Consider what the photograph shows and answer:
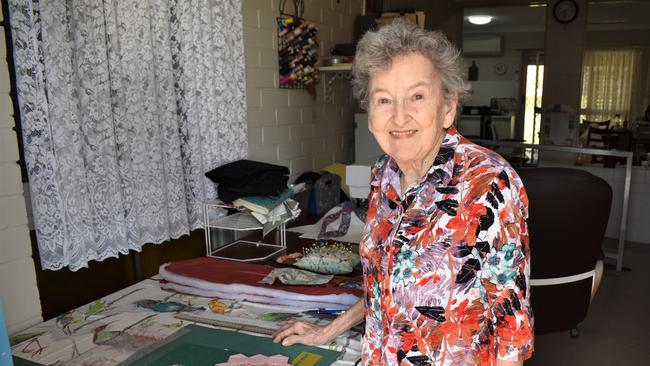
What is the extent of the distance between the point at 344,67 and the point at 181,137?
1.30m

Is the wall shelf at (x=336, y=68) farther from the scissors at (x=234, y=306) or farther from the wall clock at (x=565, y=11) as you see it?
the wall clock at (x=565, y=11)

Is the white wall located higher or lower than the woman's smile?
higher

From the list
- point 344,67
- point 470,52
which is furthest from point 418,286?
point 470,52

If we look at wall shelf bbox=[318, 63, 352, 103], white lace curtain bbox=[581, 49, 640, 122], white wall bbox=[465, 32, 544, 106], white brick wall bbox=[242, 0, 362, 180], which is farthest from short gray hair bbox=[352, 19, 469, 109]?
white lace curtain bbox=[581, 49, 640, 122]

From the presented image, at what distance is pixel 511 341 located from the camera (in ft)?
3.26

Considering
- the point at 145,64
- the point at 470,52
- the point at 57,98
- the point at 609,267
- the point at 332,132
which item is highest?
the point at 470,52

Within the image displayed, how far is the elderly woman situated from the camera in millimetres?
1002

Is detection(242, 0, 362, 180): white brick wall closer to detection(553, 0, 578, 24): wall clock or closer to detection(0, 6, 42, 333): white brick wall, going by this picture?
detection(0, 6, 42, 333): white brick wall

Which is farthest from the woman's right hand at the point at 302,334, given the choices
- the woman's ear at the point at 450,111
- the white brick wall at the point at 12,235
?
the white brick wall at the point at 12,235

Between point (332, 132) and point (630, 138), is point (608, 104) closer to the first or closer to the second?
point (630, 138)

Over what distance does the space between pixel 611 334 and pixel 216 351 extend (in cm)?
254

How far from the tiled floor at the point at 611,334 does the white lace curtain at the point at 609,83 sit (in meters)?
8.49

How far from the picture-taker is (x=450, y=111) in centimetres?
117

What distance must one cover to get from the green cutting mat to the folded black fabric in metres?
0.79
